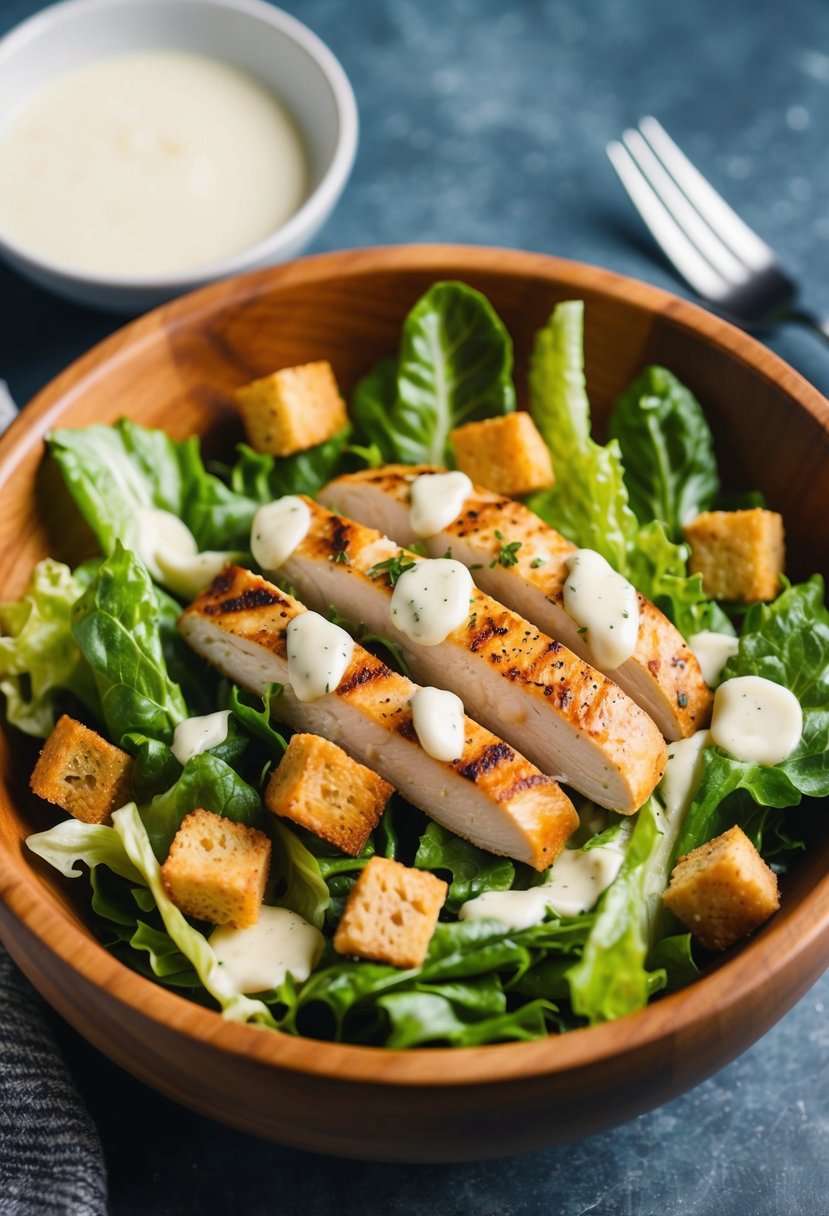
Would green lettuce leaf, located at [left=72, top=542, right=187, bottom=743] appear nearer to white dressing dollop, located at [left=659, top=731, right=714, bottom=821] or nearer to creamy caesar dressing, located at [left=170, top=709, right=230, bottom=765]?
creamy caesar dressing, located at [left=170, top=709, right=230, bottom=765]

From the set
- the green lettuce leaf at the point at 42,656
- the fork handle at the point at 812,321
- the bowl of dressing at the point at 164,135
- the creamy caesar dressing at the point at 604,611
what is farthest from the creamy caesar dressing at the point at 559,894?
the bowl of dressing at the point at 164,135

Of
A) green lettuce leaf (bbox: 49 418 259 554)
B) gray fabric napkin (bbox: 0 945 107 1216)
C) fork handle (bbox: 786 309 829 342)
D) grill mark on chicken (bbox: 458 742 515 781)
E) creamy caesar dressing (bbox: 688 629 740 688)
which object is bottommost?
gray fabric napkin (bbox: 0 945 107 1216)

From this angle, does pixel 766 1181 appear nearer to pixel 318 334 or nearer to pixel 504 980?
pixel 504 980

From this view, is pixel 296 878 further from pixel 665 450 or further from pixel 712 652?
pixel 665 450

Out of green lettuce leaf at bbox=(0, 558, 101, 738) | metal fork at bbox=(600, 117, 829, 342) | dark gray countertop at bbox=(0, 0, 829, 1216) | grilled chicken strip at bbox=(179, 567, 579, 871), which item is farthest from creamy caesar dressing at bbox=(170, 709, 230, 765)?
metal fork at bbox=(600, 117, 829, 342)

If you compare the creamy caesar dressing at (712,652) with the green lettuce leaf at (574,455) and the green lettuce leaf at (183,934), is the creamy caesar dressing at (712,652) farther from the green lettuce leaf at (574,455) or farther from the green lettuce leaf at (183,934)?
the green lettuce leaf at (183,934)
